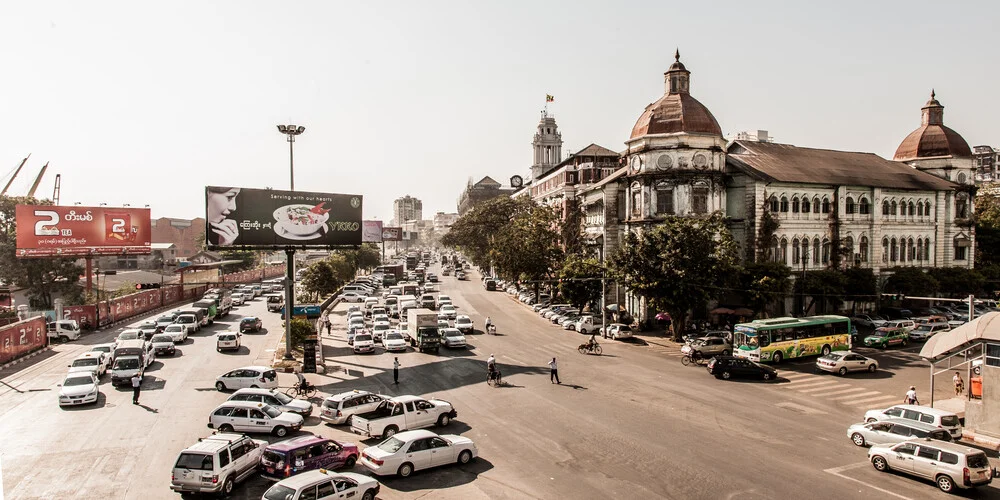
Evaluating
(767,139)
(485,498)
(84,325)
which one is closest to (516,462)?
(485,498)

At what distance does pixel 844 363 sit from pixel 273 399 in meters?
32.0

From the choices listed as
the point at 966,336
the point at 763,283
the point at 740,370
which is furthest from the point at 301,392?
the point at 763,283

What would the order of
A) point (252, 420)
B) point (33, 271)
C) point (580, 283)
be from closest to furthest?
point (252, 420)
point (580, 283)
point (33, 271)

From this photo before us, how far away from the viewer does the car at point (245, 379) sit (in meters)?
32.0

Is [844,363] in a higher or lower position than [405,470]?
higher

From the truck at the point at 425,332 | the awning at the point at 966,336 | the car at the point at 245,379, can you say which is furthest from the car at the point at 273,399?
the awning at the point at 966,336

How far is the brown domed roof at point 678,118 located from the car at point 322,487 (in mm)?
45040

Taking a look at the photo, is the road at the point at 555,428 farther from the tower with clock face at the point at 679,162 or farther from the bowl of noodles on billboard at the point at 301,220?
the tower with clock face at the point at 679,162

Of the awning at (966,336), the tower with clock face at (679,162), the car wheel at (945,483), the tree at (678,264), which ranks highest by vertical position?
the tower with clock face at (679,162)

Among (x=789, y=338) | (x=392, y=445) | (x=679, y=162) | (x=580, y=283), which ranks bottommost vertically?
(x=392, y=445)

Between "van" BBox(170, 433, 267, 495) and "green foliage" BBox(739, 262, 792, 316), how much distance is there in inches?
1637

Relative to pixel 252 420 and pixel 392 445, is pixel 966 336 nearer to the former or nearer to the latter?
pixel 392 445

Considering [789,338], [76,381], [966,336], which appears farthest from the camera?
[789,338]

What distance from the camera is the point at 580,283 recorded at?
59.8 m
